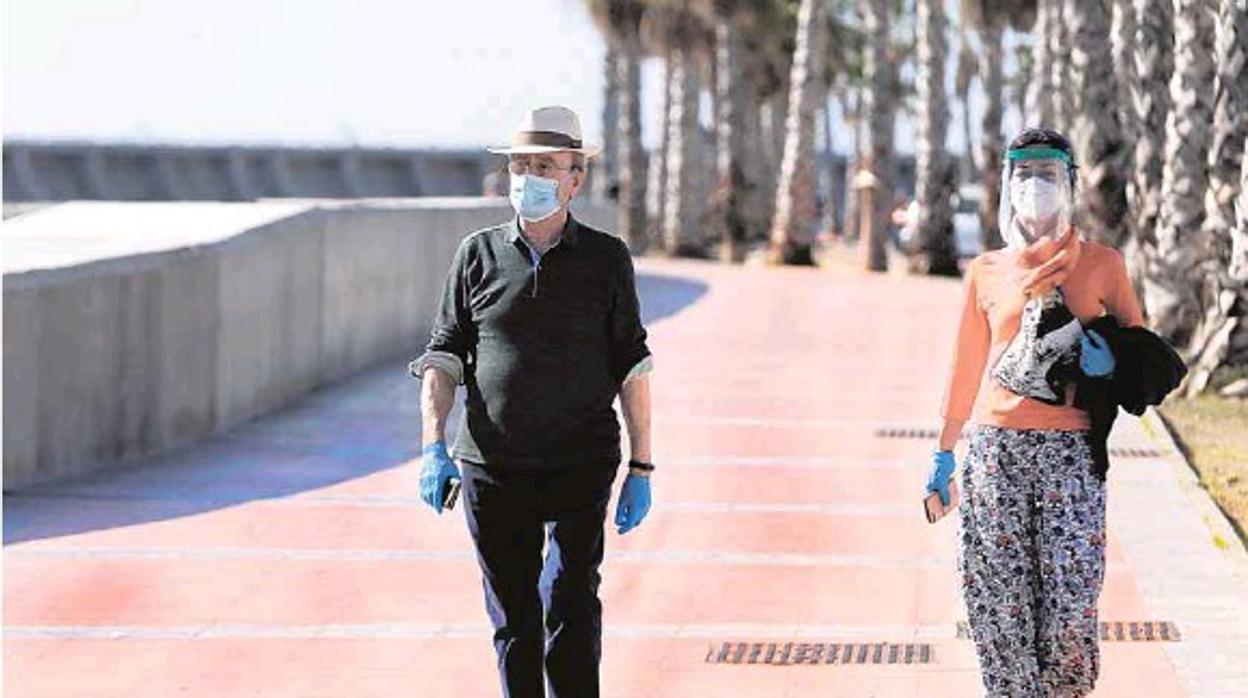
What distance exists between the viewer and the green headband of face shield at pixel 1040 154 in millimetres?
7008

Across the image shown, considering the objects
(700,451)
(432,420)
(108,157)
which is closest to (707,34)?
(108,157)

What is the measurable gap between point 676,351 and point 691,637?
13019mm

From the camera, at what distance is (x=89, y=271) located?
14453 millimetres

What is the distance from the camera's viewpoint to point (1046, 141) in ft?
23.1

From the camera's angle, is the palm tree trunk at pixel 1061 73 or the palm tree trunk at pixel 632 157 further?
the palm tree trunk at pixel 632 157

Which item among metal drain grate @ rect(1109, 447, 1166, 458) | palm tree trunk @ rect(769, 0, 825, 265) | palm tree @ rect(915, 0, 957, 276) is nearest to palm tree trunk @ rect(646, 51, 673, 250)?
palm tree trunk @ rect(769, 0, 825, 265)

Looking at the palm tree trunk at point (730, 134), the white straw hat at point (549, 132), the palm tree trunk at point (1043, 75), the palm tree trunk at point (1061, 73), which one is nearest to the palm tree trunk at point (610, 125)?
the palm tree trunk at point (730, 134)

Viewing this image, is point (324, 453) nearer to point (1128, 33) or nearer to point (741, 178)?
point (1128, 33)

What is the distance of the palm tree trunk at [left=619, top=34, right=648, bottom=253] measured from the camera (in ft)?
157

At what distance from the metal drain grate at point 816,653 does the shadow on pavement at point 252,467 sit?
4.05m

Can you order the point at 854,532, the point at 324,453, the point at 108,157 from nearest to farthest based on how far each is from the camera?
the point at 854,532, the point at 324,453, the point at 108,157

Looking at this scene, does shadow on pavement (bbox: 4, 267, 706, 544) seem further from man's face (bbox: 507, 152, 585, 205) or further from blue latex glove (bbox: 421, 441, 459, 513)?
man's face (bbox: 507, 152, 585, 205)

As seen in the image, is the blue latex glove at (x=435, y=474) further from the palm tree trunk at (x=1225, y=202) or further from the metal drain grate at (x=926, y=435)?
the palm tree trunk at (x=1225, y=202)

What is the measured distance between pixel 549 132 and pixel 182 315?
29.5 ft
